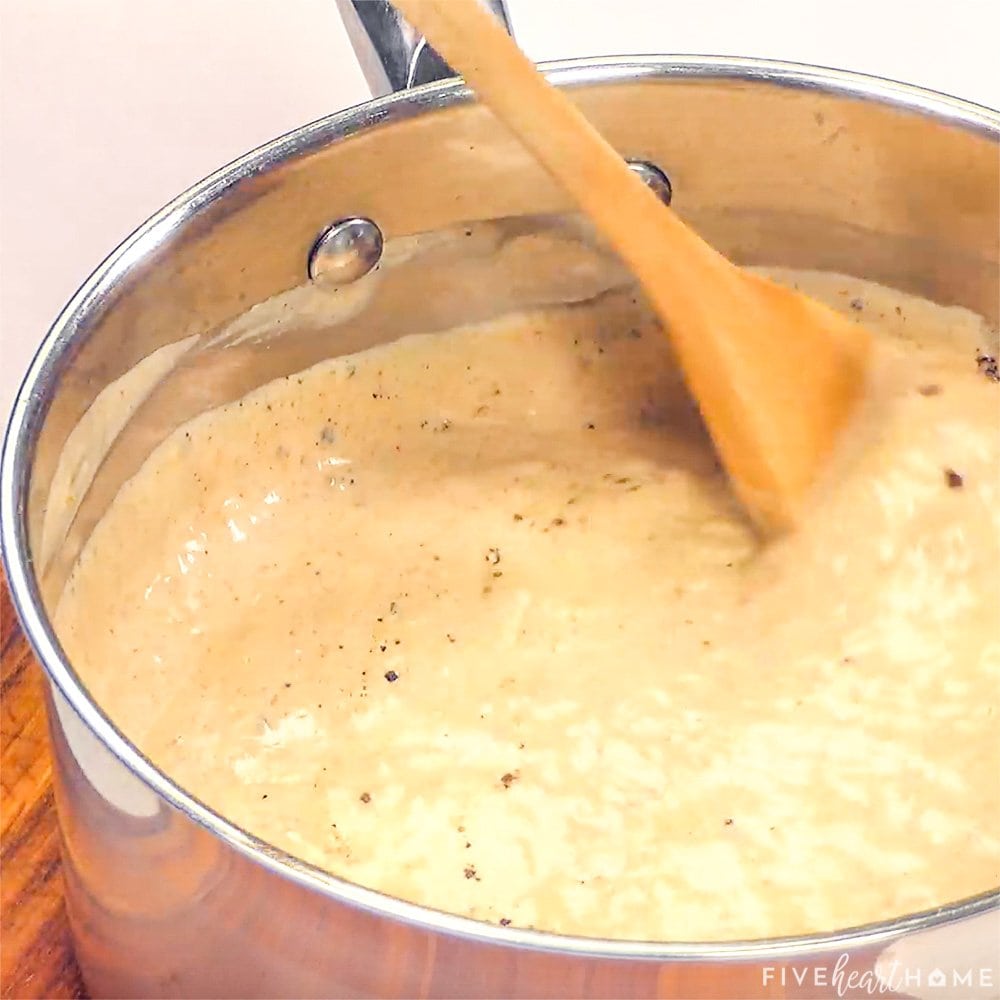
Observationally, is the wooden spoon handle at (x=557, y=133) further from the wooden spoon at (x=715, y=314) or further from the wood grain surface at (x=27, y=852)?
the wood grain surface at (x=27, y=852)

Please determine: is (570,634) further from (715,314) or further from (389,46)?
(389,46)

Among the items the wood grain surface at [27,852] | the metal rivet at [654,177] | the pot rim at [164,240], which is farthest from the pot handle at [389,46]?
the wood grain surface at [27,852]

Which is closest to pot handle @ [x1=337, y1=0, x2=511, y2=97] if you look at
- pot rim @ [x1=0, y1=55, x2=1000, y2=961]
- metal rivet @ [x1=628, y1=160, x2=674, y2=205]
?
pot rim @ [x1=0, y1=55, x2=1000, y2=961]

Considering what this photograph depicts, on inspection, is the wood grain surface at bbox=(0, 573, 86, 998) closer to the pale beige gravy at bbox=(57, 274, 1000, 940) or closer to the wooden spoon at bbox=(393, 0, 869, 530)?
the pale beige gravy at bbox=(57, 274, 1000, 940)

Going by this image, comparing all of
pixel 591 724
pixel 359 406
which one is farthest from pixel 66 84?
pixel 591 724

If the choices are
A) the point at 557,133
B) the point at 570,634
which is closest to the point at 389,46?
the point at 557,133
